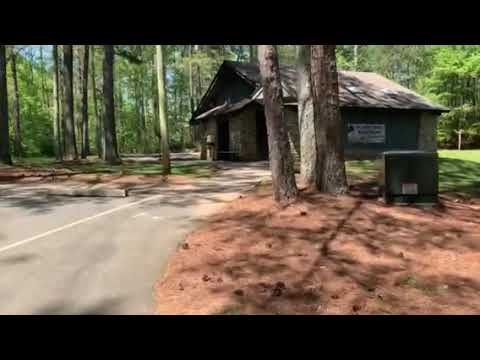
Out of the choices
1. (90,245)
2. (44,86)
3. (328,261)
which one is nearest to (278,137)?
(328,261)

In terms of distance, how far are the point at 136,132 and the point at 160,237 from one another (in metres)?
52.9

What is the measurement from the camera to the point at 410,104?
84.1ft

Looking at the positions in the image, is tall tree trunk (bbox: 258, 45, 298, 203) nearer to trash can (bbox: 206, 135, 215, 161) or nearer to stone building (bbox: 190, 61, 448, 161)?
stone building (bbox: 190, 61, 448, 161)

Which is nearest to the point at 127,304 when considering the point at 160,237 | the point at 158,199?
the point at 160,237

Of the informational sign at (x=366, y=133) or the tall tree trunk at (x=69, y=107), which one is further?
the tall tree trunk at (x=69, y=107)

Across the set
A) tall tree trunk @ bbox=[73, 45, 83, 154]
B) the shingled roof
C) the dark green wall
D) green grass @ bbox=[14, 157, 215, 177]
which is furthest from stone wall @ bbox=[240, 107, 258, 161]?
tall tree trunk @ bbox=[73, 45, 83, 154]

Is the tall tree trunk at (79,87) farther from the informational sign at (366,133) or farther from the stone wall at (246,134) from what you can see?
the informational sign at (366,133)

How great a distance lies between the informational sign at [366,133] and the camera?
2480cm

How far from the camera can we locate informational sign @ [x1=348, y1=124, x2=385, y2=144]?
24.8 metres

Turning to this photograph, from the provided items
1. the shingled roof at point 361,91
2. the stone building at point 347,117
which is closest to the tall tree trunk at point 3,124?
the stone building at point 347,117

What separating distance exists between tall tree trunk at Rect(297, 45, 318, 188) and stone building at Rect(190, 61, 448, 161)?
1116 cm

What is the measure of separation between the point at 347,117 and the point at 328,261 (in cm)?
1934

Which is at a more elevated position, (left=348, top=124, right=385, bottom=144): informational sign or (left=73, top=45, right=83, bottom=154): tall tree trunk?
(left=73, top=45, right=83, bottom=154): tall tree trunk
